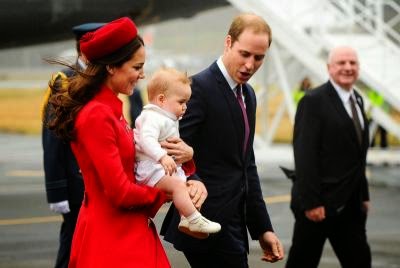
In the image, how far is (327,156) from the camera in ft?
19.8

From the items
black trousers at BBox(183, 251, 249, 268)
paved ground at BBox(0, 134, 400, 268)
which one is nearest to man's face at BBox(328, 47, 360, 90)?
black trousers at BBox(183, 251, 249, 268)

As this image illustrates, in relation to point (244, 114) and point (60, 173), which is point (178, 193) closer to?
point (244, 114)

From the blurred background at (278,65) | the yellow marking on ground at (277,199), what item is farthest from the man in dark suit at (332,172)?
the yellow marking on ground at (277,199)

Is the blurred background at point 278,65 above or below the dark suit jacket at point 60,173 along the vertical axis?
below

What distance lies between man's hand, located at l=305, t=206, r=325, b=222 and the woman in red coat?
2525 mm

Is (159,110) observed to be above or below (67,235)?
above

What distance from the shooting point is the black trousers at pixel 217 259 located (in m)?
4.30

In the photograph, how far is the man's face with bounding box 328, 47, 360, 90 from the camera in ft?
19.9

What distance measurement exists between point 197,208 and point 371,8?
1300cm

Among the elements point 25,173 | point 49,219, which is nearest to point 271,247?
point 49,219

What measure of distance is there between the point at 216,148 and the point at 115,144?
1045 mm

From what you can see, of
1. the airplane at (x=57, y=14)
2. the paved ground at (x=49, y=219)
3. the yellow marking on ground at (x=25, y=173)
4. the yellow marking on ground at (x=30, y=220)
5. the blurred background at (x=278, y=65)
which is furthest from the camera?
the yellow marking on ground at (x=25, y=173)

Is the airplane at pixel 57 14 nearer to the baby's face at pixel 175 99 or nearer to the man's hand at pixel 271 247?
the man's hand at pixel 271 247

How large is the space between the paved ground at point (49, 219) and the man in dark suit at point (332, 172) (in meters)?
1.79
